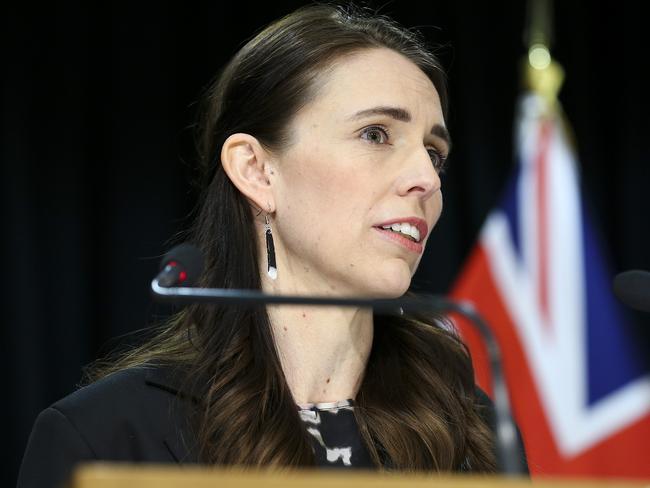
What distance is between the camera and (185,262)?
1327 millimetres

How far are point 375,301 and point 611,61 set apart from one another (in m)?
2.66

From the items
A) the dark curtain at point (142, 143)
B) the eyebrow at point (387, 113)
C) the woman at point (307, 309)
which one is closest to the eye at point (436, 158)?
the woman at point (307, 309)

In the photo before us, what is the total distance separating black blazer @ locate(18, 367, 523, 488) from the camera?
5.15ft

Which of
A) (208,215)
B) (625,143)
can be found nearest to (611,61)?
(625,143)

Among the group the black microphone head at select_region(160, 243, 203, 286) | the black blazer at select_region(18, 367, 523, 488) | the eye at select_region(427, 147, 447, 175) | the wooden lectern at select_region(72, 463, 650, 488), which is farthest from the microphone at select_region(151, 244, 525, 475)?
the eye at select_region(427, 147, 447, 175)

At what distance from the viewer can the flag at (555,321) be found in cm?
314

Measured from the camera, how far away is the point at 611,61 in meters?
3.59

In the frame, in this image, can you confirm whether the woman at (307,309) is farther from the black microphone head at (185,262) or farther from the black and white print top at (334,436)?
the black microphone head at (185,262)

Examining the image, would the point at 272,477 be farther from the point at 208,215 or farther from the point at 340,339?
the point at 208,215

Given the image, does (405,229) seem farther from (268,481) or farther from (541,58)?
(541,58)

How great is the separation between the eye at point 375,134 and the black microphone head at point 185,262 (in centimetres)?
52

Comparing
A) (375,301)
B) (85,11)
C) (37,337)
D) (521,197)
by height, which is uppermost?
(85,11)

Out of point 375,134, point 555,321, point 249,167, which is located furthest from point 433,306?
point 555,321

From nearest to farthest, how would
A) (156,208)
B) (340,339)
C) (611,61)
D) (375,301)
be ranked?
(375,301)
(340,339)
(156,208)
(611,61)
